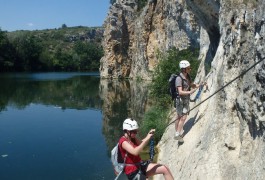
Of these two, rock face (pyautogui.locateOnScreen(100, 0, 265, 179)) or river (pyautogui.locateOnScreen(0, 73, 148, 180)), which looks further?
river (pyautogui.locateOnScreen(0, 73, 148, 180))

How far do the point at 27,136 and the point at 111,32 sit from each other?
64.6 meters

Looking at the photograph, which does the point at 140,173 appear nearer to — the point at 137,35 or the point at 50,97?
the point at 50,97

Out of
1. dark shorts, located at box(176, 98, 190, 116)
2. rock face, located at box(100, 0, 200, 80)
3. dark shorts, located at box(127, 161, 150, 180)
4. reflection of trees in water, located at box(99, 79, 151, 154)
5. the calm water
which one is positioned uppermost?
rock face, located at box(100, 0, 200, 80)

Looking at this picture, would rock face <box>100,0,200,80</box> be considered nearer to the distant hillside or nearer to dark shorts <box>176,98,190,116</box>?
the distant hillside

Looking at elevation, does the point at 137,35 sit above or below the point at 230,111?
above

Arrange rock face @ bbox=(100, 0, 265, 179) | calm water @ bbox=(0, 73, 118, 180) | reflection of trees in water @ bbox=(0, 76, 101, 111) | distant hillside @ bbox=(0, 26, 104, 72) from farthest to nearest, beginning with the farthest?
distant hillside @ bbox=(0, 26, 104, 72) → reflection of trees in water @ bbox=(0, 76, 101, 111) → calm water @ bbox=(0, 73, 118, 180) → rock face @ bbox=(100, 0, 265, 179)

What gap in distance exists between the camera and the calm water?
19078 mm

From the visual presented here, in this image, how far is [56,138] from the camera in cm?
2647

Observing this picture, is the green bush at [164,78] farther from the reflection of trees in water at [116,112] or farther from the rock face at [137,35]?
the rock face at [137,35]

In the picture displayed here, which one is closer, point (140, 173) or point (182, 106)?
point (140, 173)

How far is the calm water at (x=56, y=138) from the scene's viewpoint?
62.6 ft

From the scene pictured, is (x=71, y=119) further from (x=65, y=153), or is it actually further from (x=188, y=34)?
(x=188, y=34)

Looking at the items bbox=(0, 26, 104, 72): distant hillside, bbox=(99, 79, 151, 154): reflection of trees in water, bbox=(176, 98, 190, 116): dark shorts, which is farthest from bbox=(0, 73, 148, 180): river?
bbox=(0, 26, 104, 72): distant hillside

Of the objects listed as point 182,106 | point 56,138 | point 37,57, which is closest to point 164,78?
point 56,138
